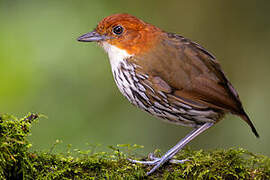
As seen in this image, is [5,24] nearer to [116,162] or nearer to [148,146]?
[148,146]

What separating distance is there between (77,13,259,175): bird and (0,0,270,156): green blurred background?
169 centimetres

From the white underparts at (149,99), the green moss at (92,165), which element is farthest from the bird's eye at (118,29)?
the green moss at (92,165)

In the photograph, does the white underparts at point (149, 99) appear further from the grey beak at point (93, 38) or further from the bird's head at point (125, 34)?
the grey beak at point (93, 38)

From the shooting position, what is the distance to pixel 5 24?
5605mm

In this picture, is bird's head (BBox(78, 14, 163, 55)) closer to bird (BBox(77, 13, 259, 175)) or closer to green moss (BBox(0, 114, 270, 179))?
bird (BBox(77, 13, 259, 175))

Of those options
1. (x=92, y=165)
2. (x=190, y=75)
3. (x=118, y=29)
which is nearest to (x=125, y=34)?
(x=118, y=29)

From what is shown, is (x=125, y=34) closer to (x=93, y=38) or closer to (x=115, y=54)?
(x=115, y=54)

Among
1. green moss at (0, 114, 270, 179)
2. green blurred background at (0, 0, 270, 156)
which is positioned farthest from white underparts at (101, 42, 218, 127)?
green blurred background at (0, 0, 270, 156)

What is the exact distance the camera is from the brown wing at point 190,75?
3945 millimetres

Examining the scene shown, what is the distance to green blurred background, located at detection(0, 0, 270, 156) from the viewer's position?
5.56 meters

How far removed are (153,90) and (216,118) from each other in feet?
2.35

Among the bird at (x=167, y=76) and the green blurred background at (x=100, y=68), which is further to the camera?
the green blurred background at (x=100, y=68)

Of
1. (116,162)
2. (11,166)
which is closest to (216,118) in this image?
(116,162)

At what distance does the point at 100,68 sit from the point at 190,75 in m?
2.71
